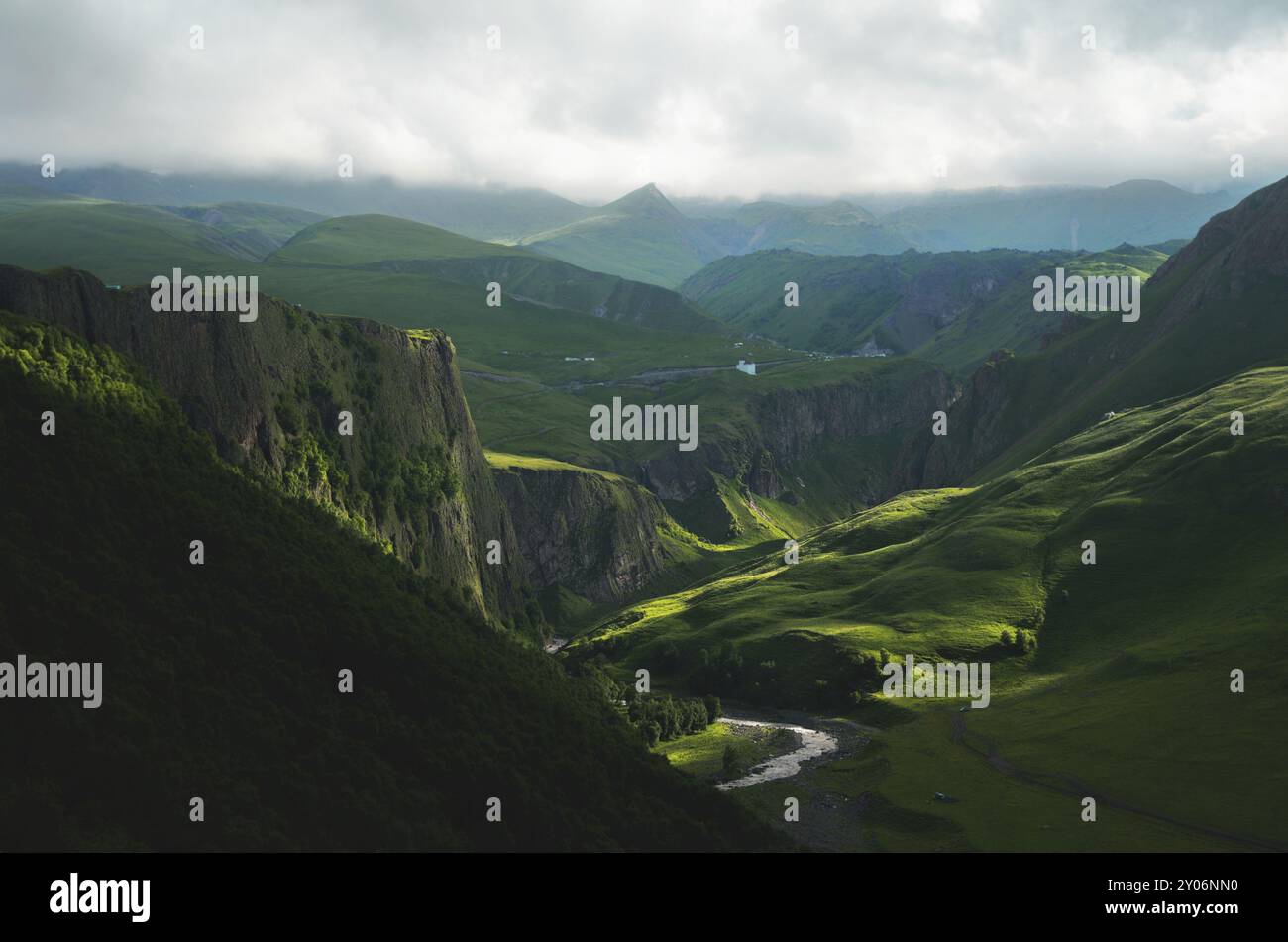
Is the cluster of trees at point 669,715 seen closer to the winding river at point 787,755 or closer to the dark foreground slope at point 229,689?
the winding river at point 787,755

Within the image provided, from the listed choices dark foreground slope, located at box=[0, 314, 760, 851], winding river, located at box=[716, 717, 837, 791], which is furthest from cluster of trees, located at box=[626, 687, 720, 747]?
dark foreground slope, located at box=[0, 314, 760, 851]

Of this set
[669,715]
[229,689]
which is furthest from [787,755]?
[229,689]

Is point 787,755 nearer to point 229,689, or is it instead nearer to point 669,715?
point 669,715

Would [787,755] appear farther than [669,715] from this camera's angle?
No

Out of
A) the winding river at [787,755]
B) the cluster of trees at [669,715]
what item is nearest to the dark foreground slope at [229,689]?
Answer: the winding river at [787,755]
